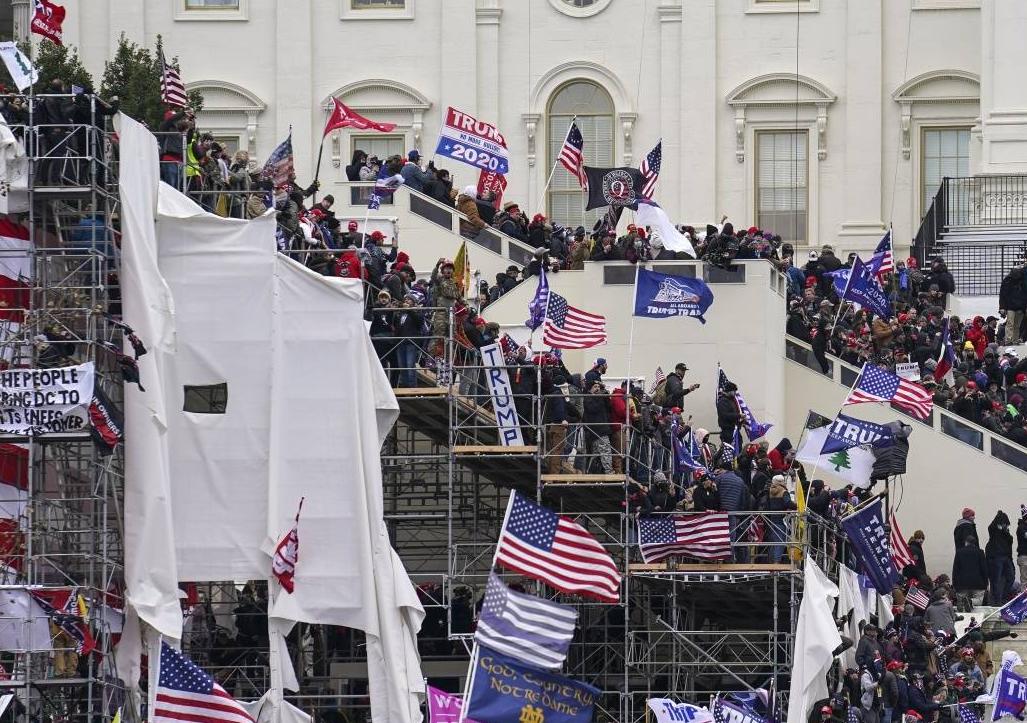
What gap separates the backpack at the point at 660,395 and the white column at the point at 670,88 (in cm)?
1900

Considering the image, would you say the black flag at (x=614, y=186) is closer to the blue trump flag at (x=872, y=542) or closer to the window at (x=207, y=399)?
the blue trump flag at (x=872, y=542)

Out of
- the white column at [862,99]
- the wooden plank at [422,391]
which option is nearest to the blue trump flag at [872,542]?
the wooden plank at [422,391]

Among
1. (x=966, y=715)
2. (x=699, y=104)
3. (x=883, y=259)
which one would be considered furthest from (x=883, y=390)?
(x=699, y=104)

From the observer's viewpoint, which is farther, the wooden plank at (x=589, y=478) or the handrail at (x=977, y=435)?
the handrail at (x=977, y=435)

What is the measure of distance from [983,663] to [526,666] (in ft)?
25.0

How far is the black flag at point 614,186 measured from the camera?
239 ft

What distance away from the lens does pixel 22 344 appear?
59781mm

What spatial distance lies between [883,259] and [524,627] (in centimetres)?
1504

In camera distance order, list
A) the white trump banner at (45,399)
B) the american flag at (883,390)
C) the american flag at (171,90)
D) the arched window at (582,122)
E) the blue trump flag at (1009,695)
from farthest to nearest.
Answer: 1. the arched window at (582,122)
2. the american flag at (883,390)
3. the american flag at (171,90)
4. the blue trump flag at (1009,695)
5. the white trump banner at (45,399)

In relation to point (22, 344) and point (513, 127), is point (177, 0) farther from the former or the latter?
point (22, 344)

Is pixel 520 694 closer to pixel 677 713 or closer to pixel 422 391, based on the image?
pixel 677 713

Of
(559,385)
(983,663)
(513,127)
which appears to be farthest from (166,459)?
(513,127)

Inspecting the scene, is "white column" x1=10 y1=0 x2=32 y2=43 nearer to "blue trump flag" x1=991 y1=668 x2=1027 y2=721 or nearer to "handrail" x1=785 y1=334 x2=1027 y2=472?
"handrail" x1=785 y1=334 x2=1027 y2=472

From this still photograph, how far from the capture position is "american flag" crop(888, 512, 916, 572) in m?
69.0
